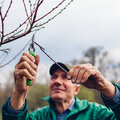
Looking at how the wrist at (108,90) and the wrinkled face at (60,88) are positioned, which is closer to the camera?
the wrist at (108,90)

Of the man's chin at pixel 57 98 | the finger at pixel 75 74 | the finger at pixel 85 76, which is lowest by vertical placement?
the finger at pixel 85 76

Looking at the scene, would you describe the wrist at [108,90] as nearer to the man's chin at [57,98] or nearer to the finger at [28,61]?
the finger at [28,61]

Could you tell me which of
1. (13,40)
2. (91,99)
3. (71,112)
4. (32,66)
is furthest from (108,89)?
(91,99)

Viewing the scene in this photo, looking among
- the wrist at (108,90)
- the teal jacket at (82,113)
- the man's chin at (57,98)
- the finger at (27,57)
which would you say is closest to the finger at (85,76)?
the wrist at (108,90)

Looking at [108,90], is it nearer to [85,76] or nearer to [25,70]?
→ [85,76]

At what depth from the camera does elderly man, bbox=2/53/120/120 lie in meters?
1.87

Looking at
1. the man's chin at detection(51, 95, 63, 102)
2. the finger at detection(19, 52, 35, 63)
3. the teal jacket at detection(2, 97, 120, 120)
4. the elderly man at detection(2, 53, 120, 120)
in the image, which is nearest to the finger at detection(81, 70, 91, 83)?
the elderly man at detection(2, 53, 120, 120)

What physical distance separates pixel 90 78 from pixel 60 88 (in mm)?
1675

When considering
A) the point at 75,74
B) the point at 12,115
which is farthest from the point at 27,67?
the point at 12,115

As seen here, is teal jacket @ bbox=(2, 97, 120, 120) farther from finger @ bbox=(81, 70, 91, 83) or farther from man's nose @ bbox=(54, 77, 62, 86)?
finger @ bbox=(81, 70, 91, 83)

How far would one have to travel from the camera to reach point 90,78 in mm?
2076

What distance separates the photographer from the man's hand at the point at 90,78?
1850mm

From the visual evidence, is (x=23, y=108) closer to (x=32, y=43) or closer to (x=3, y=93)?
(x=32, y=43)

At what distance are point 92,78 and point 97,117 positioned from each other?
1297mm
